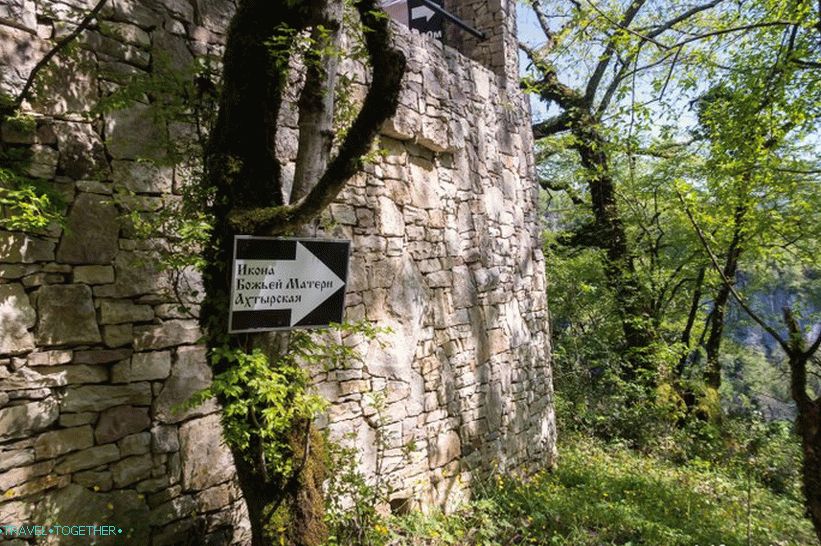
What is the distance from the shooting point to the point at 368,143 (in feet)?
6.86

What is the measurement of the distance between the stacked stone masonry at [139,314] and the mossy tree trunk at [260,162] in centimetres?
35

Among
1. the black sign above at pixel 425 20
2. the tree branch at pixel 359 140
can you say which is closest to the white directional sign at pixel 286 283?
the tree branch at pixel 359 140

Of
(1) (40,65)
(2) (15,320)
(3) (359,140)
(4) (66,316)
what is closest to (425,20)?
(3) (359,140)

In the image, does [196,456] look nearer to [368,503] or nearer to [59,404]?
[59,404]

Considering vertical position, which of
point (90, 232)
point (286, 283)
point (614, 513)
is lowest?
point (614, 513)

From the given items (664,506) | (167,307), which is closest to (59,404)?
(167,307)

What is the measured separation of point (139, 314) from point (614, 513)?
4.10m

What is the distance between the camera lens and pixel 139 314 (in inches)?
96.2

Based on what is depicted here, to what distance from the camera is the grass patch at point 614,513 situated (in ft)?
11.9

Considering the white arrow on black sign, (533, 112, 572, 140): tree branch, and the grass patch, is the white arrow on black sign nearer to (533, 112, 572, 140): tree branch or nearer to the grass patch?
(533, 112, 572, 140): tree branch

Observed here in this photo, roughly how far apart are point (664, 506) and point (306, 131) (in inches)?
191

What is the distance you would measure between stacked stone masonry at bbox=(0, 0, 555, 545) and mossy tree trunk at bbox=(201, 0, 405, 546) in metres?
0.35

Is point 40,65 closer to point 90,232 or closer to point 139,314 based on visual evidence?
point 90,232

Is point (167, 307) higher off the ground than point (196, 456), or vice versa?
point (167, 307)
